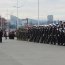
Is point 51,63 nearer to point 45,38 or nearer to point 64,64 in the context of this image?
point 64,64

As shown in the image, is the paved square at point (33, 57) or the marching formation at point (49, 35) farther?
the marching formation at point (49, 35)

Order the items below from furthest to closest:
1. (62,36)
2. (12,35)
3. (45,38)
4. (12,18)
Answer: (12,18) → (12,35) → (45,38) → (62,36)

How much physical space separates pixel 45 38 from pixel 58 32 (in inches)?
190

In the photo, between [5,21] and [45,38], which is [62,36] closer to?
[45,38]

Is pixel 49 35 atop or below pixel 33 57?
atop

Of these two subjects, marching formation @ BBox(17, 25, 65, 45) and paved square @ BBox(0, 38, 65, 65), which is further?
marching formation @ BBox(17, 25, 65, 45)

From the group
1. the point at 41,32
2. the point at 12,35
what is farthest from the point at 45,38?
the point at 12,35

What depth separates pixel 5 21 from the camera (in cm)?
15888

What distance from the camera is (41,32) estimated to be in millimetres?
34750

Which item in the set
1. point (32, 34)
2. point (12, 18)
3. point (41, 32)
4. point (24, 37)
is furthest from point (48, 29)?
point (12, 18)

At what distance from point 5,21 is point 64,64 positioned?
146 meters

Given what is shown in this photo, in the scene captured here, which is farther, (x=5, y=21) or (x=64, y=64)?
(x=5, y=21)

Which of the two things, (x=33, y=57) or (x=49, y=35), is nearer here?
(x=33, y=57)

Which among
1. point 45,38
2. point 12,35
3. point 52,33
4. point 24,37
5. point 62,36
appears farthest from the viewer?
point 12,35
